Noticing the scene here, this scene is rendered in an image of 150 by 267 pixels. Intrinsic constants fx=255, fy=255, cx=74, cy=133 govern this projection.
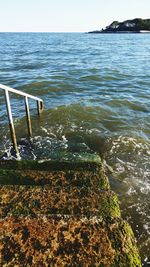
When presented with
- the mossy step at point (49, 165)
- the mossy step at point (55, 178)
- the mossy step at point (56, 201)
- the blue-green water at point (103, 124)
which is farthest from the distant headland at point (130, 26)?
the mossy step at point (56, 201)

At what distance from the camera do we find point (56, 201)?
275 centimetres

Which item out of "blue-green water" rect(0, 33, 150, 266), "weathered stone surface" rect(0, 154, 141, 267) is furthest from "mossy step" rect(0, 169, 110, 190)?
"blue-green water" rect(0, 33, 150, 266)

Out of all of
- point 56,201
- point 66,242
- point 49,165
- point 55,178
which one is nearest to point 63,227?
point 66,242

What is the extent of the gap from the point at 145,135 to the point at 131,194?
116 inches

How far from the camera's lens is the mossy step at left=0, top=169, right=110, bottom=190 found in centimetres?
324

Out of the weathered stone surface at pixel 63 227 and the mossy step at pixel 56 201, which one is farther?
the mossy step at pixel 56 201

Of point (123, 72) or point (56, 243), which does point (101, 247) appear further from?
point (123, 72)

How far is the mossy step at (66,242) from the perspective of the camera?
201cm

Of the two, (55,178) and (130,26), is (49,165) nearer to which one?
(55,178)

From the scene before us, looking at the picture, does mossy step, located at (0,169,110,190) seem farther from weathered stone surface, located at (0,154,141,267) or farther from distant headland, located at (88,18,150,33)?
distant headland, located at (88,18,150,33)

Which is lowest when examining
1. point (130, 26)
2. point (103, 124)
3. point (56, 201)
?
point (103, 124)

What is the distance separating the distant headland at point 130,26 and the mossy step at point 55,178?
121 metres

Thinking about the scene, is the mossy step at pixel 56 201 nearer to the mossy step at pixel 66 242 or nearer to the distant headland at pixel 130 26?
the mossy step at pixel 66 242

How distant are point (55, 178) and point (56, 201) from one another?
60 cm
